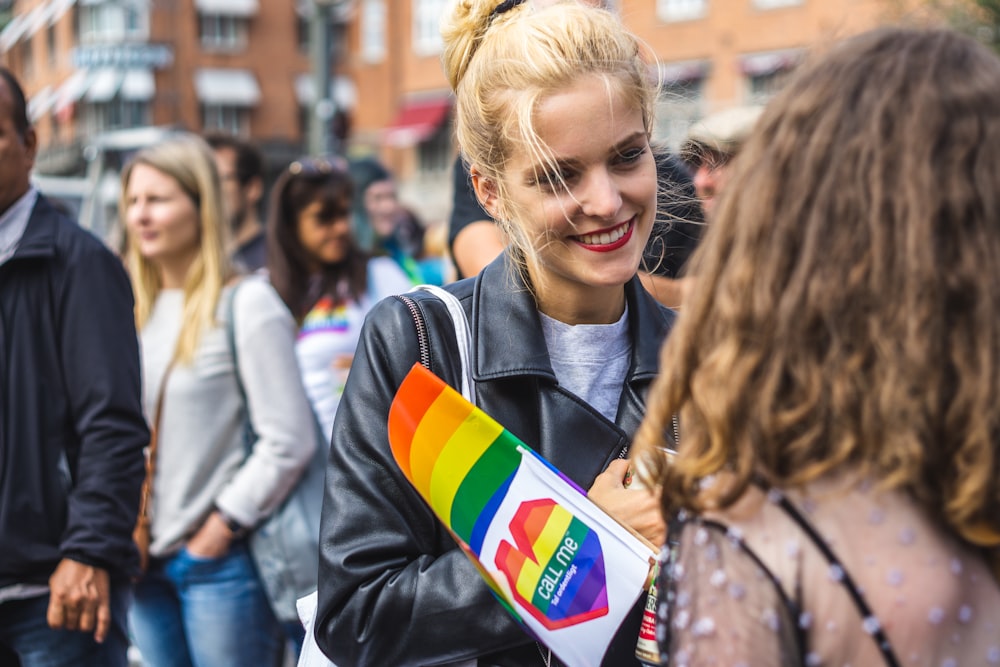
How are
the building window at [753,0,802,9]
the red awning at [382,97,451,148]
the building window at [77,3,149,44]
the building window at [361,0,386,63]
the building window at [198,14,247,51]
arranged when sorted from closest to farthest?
1. the building window at [753,0,802,9]
2. the red awning at [382,97,451,148]
3. the building window at [77,3,149,44]
4. the building window at [361,0,386,63]
5. the building window at [198,14,247,51]

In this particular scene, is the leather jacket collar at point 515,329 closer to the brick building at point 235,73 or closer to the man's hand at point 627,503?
the man's hand at point 627,503

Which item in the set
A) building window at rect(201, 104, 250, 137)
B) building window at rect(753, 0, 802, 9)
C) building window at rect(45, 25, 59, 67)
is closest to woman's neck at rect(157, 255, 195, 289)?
building window at rect(753, 0, 802, 9)

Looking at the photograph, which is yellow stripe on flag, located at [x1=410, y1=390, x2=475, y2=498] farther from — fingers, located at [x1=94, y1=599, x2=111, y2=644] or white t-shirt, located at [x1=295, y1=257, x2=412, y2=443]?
white t-shirt, located at [x1=295, y1=257, x2=412, y2=443]

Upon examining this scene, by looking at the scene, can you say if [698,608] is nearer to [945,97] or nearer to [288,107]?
[945,97]

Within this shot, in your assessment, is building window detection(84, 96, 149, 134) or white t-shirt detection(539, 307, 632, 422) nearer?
white t-shirt detection(539, 307, 632, 422)

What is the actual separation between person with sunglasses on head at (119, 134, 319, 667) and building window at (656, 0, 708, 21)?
1147 inches

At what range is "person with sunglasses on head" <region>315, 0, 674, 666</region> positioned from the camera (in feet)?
6.23

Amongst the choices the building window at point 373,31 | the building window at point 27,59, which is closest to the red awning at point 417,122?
the building window at point 373,31

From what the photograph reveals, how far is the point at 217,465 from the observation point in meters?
3.78

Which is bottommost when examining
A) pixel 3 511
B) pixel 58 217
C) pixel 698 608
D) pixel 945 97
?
pixel 3 511

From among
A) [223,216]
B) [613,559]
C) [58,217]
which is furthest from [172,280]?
[613,559]

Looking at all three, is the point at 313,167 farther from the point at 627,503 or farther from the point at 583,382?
the point at 627,503

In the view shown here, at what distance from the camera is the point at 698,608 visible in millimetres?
1320

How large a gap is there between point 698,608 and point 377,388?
2.67 ft
